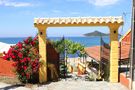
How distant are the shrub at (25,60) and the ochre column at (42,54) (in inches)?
11.0

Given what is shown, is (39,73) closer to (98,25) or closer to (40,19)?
(40,19)

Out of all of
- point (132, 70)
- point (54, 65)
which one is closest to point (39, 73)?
point (54, 65)

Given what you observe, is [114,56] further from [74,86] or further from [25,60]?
[25,60]

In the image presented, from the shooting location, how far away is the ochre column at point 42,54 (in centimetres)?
1675

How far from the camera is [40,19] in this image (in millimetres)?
16625

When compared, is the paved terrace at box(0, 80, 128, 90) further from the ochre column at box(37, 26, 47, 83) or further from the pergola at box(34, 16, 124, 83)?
the pergola at box(34, 16, 124, 83)

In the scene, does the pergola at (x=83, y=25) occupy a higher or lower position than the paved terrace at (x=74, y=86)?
higher

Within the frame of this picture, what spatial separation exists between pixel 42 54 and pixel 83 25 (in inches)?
105

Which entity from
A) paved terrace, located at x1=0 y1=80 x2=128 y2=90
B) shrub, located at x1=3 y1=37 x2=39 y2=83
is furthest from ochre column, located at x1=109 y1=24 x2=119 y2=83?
shrub, located at x1=3 y1=37 x2=39 y2=83

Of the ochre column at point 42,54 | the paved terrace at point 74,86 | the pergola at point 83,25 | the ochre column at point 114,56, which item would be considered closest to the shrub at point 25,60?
the ochre column at point 42,54

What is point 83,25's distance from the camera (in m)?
16.6

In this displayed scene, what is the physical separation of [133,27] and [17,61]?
6.24m

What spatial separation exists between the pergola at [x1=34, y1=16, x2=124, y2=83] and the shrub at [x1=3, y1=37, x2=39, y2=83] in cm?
43

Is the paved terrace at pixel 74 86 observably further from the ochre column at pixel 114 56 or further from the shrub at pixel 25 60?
the shrub at pixel 25 60
